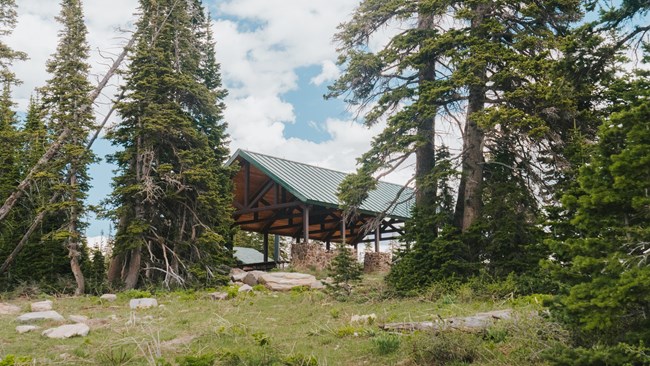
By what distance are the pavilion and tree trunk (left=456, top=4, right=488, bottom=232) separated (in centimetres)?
629

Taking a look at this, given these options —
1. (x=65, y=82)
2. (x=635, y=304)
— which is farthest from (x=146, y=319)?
(x=65, y=82)

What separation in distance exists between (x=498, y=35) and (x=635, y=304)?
1154 cm

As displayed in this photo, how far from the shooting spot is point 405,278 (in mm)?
15164

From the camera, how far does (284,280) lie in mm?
19375

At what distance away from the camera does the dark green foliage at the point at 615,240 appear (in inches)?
198

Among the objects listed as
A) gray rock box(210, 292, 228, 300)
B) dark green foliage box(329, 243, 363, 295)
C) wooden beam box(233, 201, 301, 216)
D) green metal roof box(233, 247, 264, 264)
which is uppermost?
wooden beam box(233, 201, 301, 216)

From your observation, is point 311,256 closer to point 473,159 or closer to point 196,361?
point 473,159

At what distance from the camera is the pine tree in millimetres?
18641

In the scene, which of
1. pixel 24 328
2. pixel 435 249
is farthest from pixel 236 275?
pixel 24 328

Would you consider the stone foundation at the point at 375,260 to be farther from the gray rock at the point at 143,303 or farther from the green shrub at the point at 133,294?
the gray rock at the point at 143,303

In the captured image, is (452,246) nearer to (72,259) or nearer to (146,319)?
(146,319)

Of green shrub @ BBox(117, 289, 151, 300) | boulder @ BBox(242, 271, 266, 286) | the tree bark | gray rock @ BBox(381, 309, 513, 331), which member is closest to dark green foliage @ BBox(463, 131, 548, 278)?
gray rock @ BBox(381, 309, 513, 331)

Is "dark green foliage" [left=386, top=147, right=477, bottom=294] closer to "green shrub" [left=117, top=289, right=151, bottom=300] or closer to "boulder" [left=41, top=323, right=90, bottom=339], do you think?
"green shrub" [left=117, top=289, right=151, bottom=300]

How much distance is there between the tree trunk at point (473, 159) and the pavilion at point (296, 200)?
6287 millimetres
